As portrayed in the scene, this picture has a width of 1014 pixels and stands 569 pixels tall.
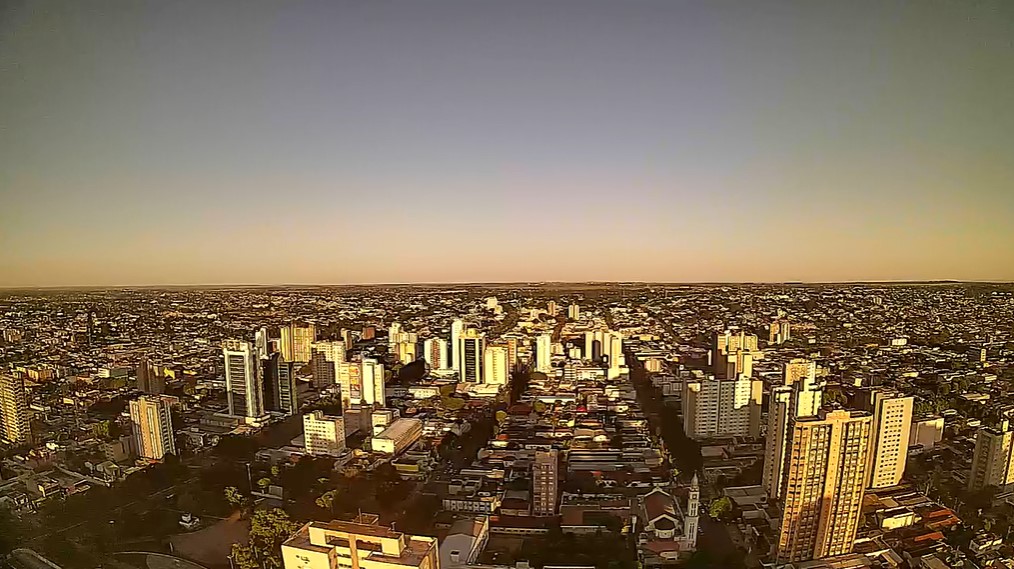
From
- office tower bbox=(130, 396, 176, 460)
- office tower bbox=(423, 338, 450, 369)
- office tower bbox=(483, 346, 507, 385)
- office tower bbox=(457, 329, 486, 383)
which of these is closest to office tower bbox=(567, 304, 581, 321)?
office tower bbox=(483, 346, 507, 385)

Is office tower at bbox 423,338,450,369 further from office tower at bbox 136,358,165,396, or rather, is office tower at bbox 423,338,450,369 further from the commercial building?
office tower at bbox 136,358,165,396

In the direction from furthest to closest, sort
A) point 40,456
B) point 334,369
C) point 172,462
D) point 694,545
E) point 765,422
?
1. point 334,369
2. point 172,462
3. point 40,456
4. point 765,422
5. point 694,545

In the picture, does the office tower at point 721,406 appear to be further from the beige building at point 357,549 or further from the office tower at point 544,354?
the beige building at point 357,549

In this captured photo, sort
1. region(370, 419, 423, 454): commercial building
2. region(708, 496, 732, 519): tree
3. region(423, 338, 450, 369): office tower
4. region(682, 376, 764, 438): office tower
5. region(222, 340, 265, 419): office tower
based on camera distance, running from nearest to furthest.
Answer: region(708, 496, 732, 519): tree
region(682, 376, 764, 438): office tower
region(370, 419, 423, 454): commercial building
region(222, 340, 265, 419): office tower
region(423, 338, 450, 369): office tower

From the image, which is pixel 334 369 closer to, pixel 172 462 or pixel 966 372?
pixel 172 462

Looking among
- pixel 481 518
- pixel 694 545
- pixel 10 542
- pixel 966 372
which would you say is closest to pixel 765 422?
pixel 694 545
